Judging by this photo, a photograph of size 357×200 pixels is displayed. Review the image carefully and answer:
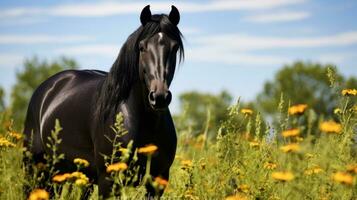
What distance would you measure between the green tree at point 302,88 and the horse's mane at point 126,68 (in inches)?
2035

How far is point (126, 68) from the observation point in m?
5.12

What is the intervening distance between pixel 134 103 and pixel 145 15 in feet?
2.71

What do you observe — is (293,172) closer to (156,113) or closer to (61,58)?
(156,113)

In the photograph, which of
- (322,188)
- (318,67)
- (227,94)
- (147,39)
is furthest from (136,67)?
(227,94)

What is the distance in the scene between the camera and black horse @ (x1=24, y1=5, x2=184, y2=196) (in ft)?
15.5

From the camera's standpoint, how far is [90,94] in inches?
233

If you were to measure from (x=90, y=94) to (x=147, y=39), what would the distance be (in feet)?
4.41

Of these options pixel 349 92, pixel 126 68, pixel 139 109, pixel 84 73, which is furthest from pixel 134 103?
pixel 349 92

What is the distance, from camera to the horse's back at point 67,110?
19.1 ft

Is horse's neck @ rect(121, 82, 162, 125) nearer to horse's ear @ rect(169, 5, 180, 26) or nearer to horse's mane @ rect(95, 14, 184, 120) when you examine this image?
horse's mane @ rect(95, 14, 184, 120)

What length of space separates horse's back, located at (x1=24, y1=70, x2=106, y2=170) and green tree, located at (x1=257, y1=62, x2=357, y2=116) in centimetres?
5020

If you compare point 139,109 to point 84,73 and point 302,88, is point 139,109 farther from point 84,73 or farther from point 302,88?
point 302,88

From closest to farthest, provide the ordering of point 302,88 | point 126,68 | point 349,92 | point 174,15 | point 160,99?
point 160,99, point 349,92, point 126,68, point 174,15, point 302,88

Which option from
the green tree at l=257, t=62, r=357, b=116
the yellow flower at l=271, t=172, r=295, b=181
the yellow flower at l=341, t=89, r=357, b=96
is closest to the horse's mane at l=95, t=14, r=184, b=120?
the yellow flower at l=341, t=89, r=357, b=96
